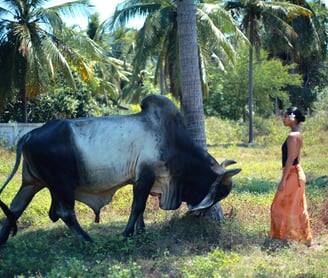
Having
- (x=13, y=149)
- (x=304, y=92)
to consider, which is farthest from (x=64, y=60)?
(x=304, y=92)

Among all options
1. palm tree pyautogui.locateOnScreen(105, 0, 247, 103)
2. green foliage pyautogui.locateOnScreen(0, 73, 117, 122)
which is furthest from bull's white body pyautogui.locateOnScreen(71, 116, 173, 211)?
green foliage pyautogui.locateOnScreen(0, 73, 117, 122)

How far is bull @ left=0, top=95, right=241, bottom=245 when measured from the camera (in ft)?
20.2

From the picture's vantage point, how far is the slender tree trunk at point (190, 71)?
6953mm

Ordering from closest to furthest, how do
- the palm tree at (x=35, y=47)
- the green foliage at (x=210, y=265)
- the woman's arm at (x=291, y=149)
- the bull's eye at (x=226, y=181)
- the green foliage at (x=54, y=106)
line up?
1. the green foliage at (x=210, y=265)
2. the woman's arm at (x=291, y=149)
3. the bull's eye at (x=226, y=181)
4. the palm tree at (x=35, y=47)
5. the green foliage at (x=54, y=106)

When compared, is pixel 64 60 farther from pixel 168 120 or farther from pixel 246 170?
pixel 168 120

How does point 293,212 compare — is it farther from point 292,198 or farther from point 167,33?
point 167,33

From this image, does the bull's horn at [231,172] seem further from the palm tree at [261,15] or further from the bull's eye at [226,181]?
the palm tree at [261,15]

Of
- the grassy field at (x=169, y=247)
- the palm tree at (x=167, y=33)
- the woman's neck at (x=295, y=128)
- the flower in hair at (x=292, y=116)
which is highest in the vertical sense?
the palm tree at (x=167, y=33)

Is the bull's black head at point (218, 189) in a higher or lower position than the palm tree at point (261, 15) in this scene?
lower

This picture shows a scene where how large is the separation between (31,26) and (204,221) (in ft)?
42.2

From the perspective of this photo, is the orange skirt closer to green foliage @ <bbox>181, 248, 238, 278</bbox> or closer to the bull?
the bull

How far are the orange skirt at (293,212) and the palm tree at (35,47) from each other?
11778 millimetres

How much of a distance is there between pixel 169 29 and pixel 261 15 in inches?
228

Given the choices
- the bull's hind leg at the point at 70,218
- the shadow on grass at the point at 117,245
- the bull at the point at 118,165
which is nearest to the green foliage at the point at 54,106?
the shadow on grass at the point at 117,245
